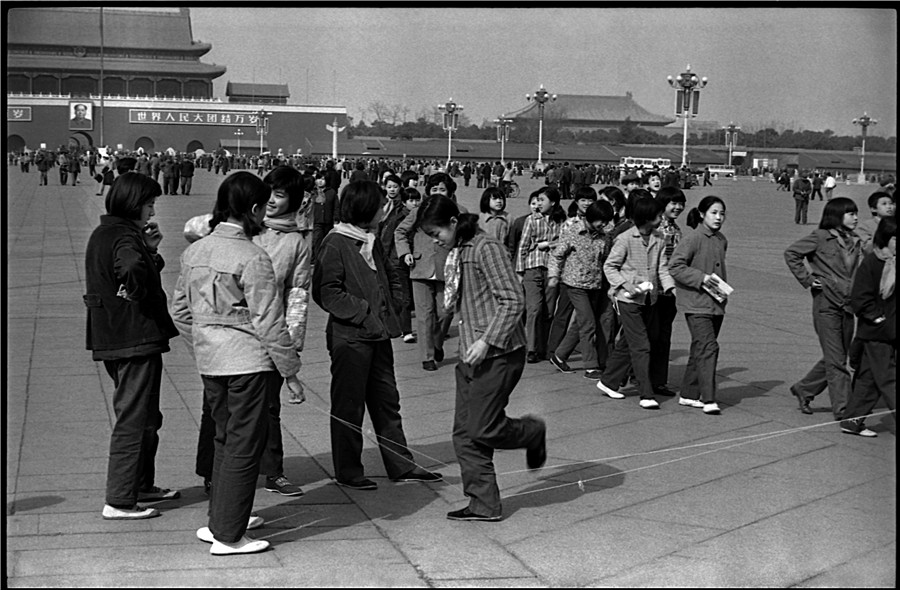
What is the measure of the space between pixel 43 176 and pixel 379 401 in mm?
26830

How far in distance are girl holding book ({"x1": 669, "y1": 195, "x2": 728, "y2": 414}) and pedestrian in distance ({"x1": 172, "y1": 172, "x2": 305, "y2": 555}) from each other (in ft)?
8.59

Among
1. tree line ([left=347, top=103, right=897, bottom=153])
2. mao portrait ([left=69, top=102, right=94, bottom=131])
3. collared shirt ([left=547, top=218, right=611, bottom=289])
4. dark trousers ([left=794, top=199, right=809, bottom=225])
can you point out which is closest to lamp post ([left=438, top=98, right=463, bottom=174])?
tree line ([left=347, top=103, right=897, bottom=153])

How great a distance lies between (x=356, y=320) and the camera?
4.20 m

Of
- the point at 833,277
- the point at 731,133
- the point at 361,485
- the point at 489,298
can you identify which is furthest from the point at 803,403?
the point at 361,485

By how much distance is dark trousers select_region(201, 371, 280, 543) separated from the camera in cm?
340

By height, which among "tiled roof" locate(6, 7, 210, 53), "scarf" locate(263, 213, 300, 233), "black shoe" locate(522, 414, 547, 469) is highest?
"tiled roof" locate(6, 7, 210, 53)

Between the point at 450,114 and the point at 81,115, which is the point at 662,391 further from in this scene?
the point at 81,115

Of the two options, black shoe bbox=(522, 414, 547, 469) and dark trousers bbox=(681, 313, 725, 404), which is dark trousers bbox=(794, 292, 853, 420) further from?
black shoe bbox=(522, 414, 547, 469)

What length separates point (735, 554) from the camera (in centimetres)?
327

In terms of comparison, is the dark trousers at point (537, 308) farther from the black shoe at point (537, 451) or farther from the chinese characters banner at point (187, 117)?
the chinese characters banner at point (187, 117)

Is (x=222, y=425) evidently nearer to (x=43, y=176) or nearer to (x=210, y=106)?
(x=43, y=176)

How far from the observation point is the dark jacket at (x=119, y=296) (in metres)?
3.76

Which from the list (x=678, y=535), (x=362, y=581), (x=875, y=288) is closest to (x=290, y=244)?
(x=362, y=581)

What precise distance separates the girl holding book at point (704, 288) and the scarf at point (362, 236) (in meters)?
1.87
